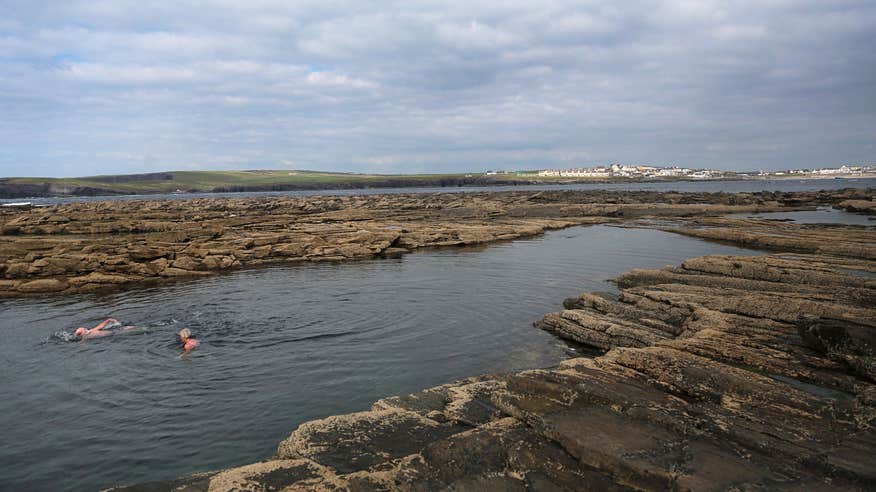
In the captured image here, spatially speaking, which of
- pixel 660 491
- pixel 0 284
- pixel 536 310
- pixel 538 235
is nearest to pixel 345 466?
pixel 660 491

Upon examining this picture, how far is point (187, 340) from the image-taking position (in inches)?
645

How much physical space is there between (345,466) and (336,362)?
7.06 metres

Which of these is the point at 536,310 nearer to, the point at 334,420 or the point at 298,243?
the point at 334,420

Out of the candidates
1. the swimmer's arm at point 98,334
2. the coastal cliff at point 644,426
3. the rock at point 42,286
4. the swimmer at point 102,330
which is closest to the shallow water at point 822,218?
the coastal cliff at point 644,426

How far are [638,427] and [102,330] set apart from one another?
18730 mm

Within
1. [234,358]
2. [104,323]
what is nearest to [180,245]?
[104,323]

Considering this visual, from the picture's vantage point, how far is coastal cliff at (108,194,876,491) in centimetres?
661

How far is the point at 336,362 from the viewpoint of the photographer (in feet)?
47.5

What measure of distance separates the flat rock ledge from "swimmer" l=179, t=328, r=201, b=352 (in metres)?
9.11

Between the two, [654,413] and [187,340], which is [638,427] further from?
[187,340]

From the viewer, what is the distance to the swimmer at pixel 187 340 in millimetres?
15901

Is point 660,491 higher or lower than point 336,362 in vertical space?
higher

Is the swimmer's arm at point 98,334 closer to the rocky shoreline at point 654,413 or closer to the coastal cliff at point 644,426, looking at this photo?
the coastal cliff at point 644,426

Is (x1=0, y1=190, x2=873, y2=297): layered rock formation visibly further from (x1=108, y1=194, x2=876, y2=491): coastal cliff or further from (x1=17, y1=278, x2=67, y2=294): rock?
(x1=108, y1=194, x2=876, y2=491): coastal cliff
